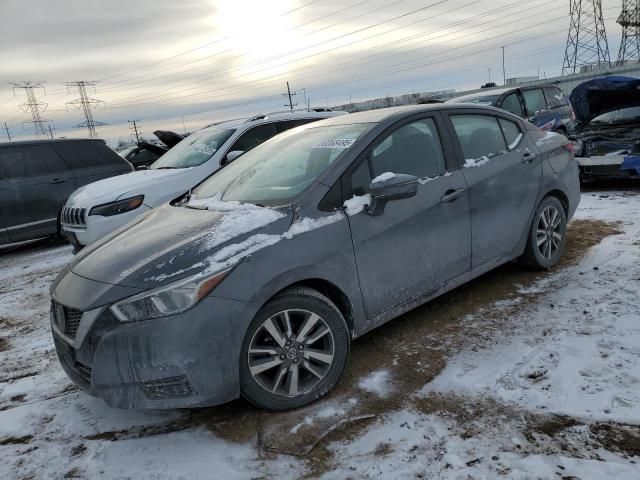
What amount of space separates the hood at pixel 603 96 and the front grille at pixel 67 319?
8.68 meters

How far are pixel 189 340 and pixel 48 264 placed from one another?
18.9 feet

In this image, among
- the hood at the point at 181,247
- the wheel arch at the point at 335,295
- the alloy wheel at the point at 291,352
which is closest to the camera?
the hood at the point at 181,247

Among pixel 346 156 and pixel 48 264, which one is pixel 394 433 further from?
pixel 48 264

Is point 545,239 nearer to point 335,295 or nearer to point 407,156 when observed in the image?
point 407,156

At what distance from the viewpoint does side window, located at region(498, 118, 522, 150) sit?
4.29 metres

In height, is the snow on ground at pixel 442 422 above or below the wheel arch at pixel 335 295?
below

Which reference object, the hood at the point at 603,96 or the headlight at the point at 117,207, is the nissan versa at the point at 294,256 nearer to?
the headlight at the point at 117,207

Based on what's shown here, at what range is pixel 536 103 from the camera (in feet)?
33.7

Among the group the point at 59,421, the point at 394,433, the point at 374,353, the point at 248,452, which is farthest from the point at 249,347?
the point at 59,421

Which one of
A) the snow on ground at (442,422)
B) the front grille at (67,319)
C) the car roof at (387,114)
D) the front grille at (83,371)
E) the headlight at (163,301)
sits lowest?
the snow on ground at (442,422)

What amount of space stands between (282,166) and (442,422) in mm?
1984

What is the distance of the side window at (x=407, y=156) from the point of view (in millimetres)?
3242

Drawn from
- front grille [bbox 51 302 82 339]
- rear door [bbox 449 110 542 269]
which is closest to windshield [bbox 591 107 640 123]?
rear door [bbox 449 110 542 269]

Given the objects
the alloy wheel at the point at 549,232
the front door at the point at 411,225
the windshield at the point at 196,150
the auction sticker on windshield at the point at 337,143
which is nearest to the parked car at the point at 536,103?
the windshield at the point at 196,150
